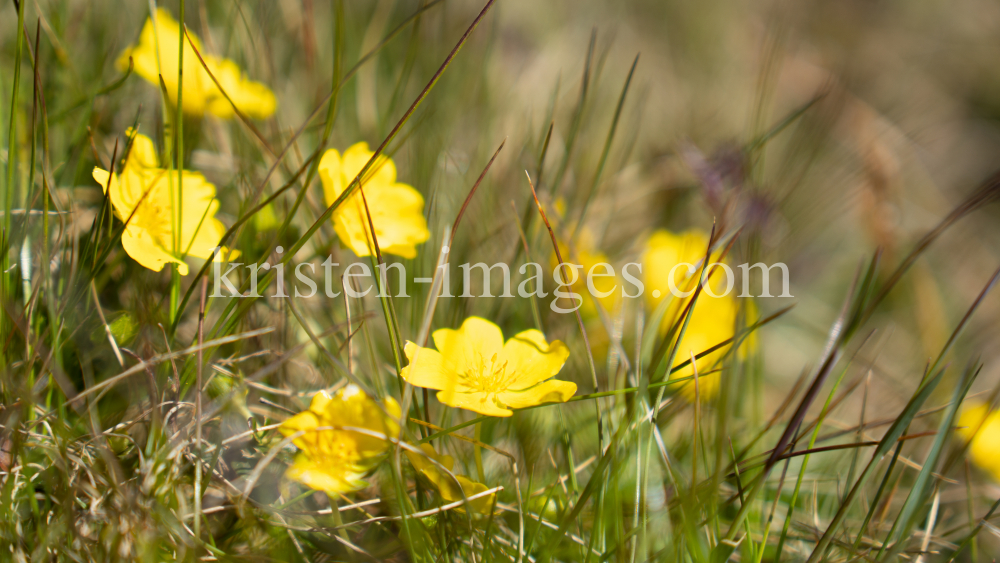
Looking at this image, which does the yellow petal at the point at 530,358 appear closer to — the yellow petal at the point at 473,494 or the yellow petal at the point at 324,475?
the yellow petal at the point at 473,494

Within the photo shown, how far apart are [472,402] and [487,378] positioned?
11 centimetres

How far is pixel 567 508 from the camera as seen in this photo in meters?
0.99

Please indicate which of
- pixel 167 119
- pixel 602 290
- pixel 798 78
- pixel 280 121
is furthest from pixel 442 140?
pixel 798 78

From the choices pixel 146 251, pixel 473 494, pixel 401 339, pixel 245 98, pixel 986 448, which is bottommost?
pixel 986 448

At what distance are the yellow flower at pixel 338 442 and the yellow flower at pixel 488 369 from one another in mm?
99

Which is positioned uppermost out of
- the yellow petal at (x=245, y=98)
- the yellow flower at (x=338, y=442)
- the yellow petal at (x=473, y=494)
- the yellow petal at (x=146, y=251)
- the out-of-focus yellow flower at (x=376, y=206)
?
the yellow petal at (x=245, y=98)

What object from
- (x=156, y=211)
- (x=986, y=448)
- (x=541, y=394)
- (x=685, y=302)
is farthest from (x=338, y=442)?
(x=986, y=448)

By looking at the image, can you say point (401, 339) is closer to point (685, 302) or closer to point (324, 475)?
point (324, 475)

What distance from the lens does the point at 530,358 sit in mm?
1003

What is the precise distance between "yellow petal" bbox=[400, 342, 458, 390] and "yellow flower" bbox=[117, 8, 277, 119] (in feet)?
2.63

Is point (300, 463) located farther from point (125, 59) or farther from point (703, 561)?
point (125, 59)

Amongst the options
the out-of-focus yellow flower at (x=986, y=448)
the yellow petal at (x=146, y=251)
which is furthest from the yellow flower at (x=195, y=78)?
the out-of-focus yellow flower at (x=986, y=448)

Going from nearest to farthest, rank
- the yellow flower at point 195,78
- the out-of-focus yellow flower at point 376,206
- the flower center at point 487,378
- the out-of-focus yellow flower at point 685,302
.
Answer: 1. the flower center at point 487,378
2. the out-of-focus yellow flower at point 376,206
3. the yellow flower at point 195,78
4. the out-of-focus yellow flower at point 685,302

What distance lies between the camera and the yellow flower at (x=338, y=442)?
0.87 metres
